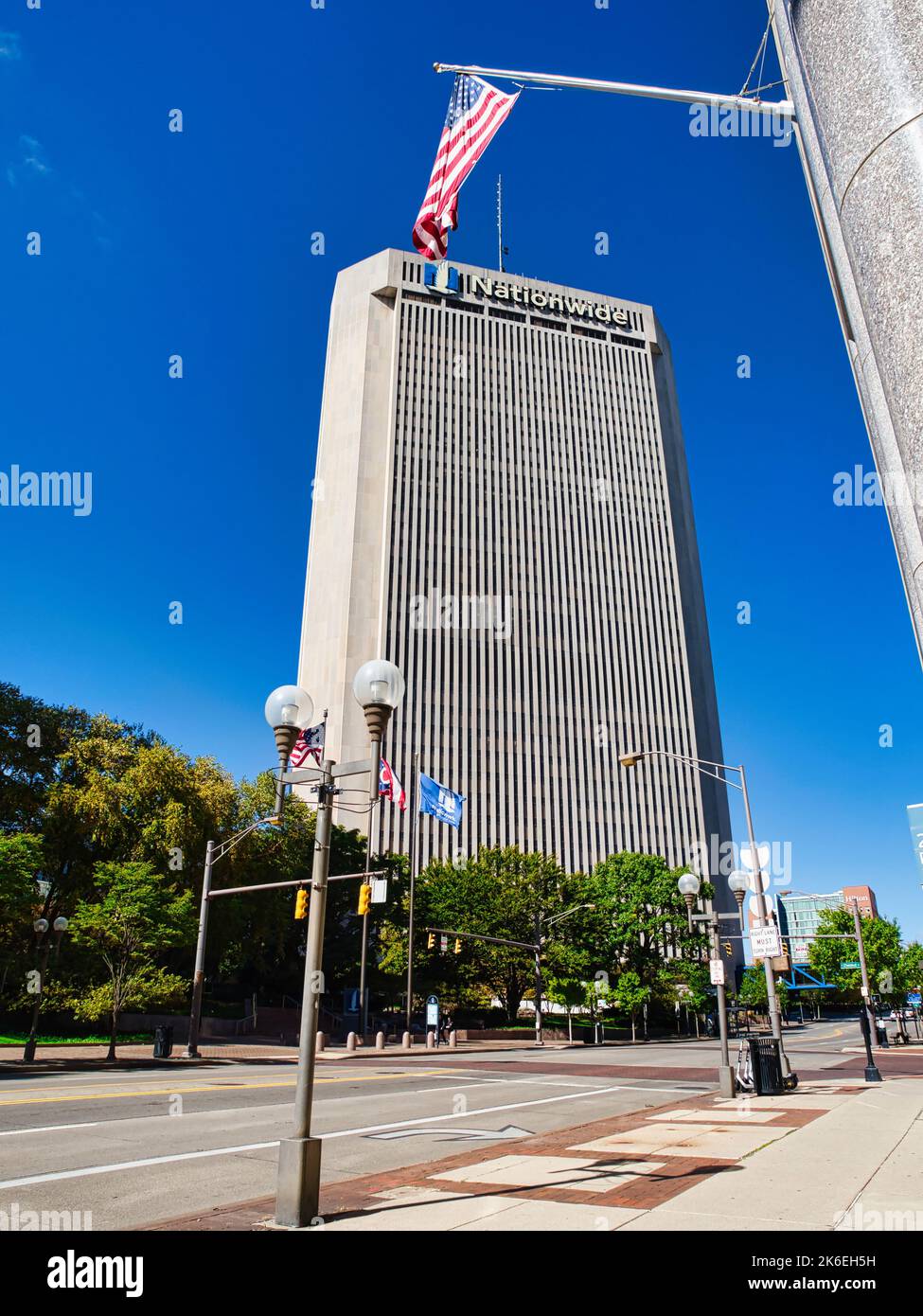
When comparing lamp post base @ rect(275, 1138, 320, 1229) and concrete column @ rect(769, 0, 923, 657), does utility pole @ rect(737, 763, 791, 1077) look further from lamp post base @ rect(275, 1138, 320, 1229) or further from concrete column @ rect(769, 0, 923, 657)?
concrete column @ rect(769, 0, 923, 657)

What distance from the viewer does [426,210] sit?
473 inches

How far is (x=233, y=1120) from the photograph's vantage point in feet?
47.5

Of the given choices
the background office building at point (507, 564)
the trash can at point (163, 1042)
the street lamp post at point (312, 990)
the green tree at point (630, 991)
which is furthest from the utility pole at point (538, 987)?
the street lamp post at point (312, 990)

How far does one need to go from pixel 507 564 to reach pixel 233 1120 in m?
92.5

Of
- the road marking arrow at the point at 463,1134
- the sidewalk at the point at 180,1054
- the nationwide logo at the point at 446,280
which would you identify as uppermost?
the nationwide logo at the point at 446,280

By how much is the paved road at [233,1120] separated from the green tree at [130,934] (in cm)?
388

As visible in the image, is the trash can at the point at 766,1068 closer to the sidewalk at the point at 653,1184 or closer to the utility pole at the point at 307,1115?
the sidewalk at the point at 653,1184

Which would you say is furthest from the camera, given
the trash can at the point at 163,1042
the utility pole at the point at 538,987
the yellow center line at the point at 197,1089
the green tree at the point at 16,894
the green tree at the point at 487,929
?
the green tree at the point at 487,929

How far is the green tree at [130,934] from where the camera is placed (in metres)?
32.0

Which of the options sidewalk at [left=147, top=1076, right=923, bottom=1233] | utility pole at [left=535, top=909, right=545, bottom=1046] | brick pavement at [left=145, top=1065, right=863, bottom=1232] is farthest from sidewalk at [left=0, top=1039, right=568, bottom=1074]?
sidewalk at [left=147, top=1076, right=923, bottom=1233]

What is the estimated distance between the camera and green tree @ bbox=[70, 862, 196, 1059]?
3197 cm

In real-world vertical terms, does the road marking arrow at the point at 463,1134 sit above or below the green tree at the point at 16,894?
below
